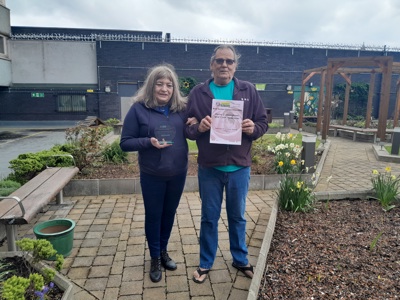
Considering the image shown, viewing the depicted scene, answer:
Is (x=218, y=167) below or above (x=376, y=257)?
above

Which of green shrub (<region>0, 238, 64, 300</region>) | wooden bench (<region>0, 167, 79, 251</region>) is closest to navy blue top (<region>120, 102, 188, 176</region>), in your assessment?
green shrub (<region>0, 238, 64, 300</region>)

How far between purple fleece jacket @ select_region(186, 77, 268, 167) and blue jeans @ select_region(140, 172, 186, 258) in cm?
34

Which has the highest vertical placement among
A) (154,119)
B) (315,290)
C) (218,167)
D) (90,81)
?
(90,81)

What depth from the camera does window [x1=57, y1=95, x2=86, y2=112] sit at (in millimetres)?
20344

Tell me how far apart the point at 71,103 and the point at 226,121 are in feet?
65.9

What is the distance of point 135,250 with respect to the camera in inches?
135

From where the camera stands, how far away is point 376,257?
2.74 metres

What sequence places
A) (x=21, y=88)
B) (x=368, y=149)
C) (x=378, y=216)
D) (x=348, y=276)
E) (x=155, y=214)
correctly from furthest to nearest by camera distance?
(x=21, y=88) < (x=368, y=149) < (x=378, y=216) < (x=155, y=214) < (x=348, y=276)

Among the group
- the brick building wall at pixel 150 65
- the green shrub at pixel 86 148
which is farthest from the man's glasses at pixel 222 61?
the brick building wall at pixel 150 65

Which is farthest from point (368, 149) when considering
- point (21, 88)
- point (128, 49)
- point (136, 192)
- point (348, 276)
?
point (21, 88)

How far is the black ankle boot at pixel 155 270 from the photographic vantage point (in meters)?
2.84

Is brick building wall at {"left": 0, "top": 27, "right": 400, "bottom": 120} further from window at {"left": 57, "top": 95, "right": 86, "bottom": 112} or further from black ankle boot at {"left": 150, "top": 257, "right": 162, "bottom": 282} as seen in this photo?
black ankle boot at {"left": 150, "top": 257, "right": 162, "bottom": 282}

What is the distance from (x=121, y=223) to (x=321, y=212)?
2.57m

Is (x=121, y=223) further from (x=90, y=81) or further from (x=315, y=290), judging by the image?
A: (x=90, y=81)
